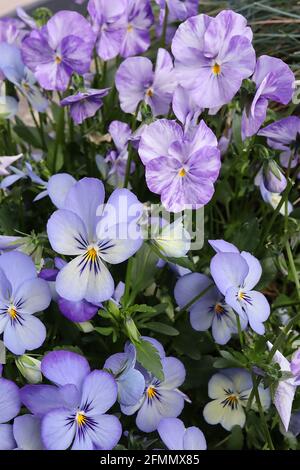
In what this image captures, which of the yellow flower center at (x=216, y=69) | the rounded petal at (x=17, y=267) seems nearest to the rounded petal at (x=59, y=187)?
the rounded petal at (x=17, y=267)

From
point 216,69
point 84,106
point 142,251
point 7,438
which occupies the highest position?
point 216,69

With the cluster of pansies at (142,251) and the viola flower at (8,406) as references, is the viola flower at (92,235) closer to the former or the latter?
the cluster of pansies at (142,251)

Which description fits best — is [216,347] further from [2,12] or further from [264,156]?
[2,12]

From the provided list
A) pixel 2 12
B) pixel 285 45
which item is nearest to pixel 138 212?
pixel 285 45

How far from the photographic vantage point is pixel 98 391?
778 mm

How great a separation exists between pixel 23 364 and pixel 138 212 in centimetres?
22

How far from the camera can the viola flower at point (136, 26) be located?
112 centimetres

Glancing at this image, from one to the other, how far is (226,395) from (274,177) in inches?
12.2

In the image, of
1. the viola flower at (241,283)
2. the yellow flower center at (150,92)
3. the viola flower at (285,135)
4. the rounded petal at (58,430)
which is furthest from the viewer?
the yellow flower center at (150,92)

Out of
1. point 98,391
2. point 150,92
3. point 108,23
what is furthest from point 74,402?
point 108,23

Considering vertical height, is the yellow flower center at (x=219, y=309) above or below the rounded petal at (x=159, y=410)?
above

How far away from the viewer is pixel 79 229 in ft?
2.56

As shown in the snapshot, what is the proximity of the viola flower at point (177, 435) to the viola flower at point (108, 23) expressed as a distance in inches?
22.6

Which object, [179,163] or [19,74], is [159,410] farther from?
[19,74]
